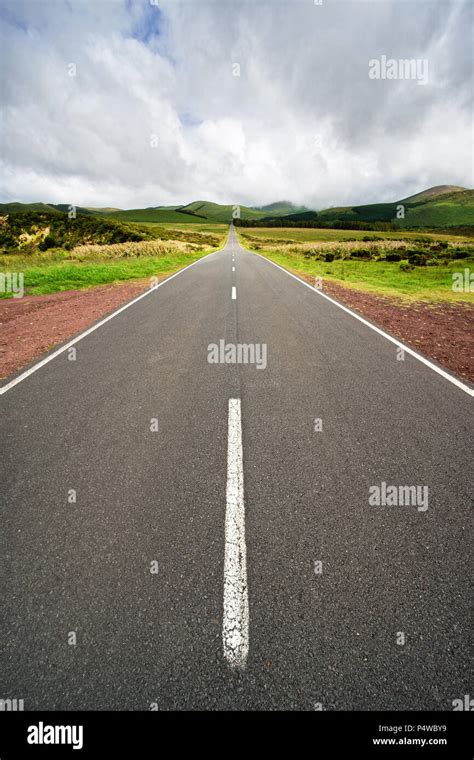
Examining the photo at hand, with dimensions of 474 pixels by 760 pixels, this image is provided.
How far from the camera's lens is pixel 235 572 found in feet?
7.20

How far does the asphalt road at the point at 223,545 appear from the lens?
68.2 inches

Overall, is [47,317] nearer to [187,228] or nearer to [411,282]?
[411,282]

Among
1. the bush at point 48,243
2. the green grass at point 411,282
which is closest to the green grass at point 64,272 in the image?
the green grass at point 411,282

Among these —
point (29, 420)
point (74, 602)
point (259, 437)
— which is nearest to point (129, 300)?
point (29, 420)

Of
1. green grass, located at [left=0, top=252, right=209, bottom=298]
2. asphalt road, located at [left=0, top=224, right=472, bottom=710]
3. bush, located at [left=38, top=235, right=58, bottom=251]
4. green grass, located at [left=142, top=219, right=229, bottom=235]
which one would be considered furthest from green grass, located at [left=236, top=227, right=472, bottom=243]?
asphalt road, located at [left=0, top=224, right=472, bottom=710]

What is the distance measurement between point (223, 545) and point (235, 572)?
0.75 ft

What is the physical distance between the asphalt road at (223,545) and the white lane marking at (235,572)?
0.03 metres

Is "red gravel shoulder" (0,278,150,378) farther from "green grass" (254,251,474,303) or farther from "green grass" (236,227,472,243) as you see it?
"green grass" (236,227,472,243)

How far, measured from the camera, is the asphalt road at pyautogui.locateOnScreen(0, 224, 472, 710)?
5.68 ft

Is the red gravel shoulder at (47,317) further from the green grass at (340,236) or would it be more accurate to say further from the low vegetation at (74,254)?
the green grass at (340,236)

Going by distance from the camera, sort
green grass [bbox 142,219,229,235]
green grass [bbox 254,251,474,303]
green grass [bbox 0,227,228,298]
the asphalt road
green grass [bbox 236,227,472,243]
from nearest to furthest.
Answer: the asphalt road → green grass [bbox 254,251,474,303] → green grass [bbox 0,227,228,298] → green grass [bbox 236,227,472,243] → green grass [bbox 142,219,229,235]

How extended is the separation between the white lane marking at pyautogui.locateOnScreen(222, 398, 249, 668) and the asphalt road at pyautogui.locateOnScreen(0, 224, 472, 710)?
34 mm
